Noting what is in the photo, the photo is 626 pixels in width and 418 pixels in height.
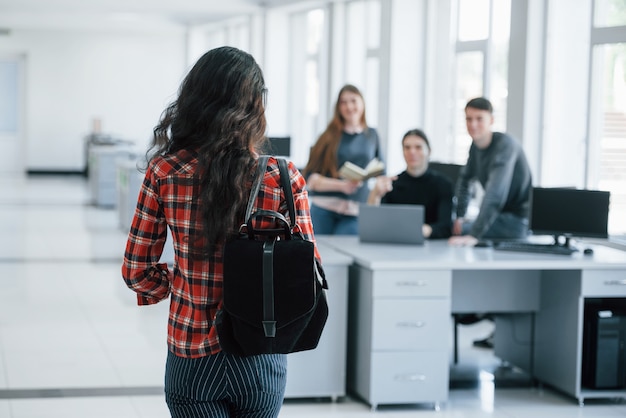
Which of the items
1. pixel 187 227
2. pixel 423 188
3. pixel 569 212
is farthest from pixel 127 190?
pixel 187 227

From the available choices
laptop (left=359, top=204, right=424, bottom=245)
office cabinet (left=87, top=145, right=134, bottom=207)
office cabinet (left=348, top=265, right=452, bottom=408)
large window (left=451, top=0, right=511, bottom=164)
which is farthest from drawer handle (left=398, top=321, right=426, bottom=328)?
office cabinet (left=87, top=145, right=134, bottom=207)

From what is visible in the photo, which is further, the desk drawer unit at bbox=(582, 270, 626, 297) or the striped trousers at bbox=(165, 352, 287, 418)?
the desk drawer unit at bbox=(582, 270, 626, 297)

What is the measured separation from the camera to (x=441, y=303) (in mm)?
4723

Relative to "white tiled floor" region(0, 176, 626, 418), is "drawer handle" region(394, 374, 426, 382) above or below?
above

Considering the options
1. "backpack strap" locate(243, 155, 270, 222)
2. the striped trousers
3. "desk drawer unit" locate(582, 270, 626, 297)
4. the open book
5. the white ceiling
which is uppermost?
the white ceiling

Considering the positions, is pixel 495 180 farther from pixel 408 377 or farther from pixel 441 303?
pixel 408 377

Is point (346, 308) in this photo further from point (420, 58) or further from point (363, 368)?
point (420, 58)

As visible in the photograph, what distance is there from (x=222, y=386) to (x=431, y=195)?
358cm

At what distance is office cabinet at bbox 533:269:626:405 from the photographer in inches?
193

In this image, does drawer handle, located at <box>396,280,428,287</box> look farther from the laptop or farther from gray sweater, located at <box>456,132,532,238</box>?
gray sweater, located at <box>456,132,532,238</box>

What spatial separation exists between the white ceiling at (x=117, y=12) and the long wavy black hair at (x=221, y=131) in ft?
35.4

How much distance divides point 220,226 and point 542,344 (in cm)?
362

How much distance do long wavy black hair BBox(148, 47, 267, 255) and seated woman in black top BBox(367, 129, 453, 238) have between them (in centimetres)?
Answer: 349

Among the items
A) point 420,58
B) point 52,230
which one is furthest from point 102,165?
point 420,58
